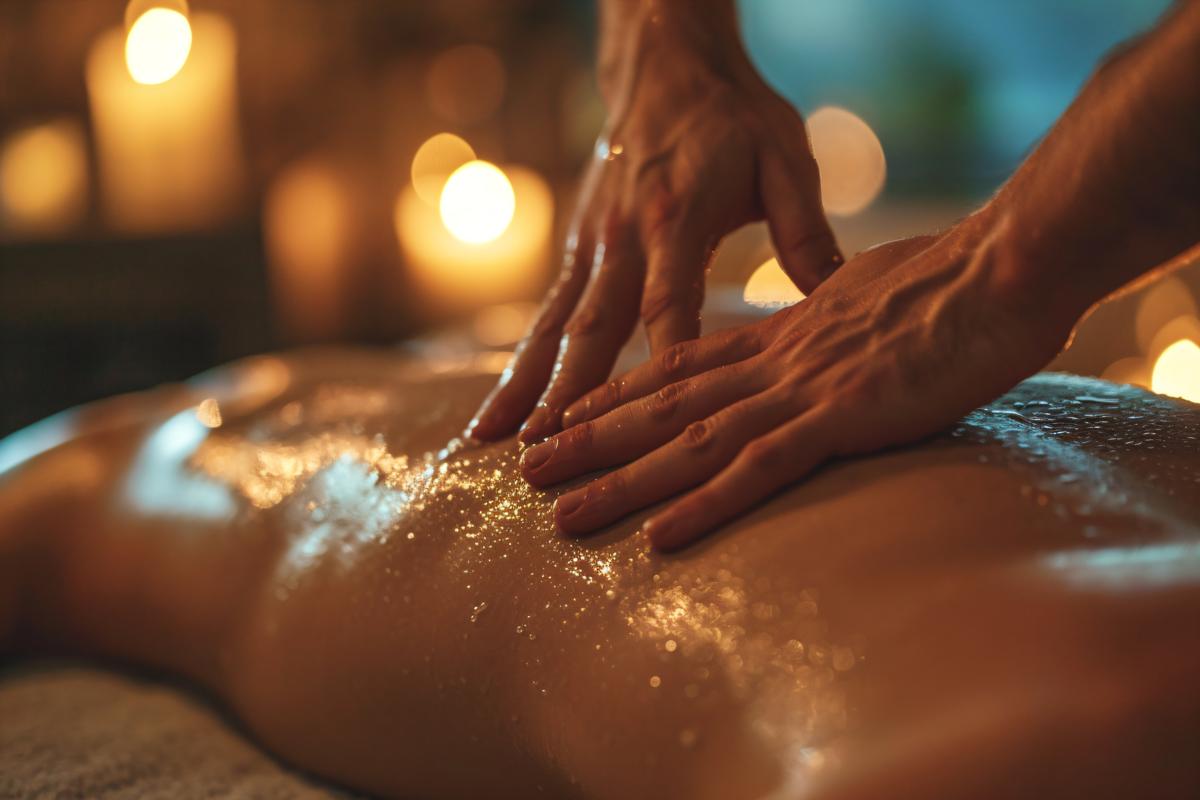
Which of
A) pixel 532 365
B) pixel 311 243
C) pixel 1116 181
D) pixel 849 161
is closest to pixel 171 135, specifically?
pixel 311 243

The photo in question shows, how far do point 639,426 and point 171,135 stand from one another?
3.50 metres

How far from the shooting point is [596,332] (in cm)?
81

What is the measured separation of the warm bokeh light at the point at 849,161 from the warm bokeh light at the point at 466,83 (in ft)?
4.28

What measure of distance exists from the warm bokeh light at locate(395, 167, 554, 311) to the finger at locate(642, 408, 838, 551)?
301 centimetres

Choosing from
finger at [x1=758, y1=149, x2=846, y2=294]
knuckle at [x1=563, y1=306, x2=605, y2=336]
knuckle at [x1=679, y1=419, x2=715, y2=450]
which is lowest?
knuckle at [x1=679, y1=419, x2=715, y2=450]

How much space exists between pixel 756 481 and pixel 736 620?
0.09m

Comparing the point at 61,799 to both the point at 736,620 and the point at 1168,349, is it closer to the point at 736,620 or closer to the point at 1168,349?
the point at 736,620

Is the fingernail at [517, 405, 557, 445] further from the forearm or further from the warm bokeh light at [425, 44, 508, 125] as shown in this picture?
the warm bokeh light at [425, 44, 508, 125]

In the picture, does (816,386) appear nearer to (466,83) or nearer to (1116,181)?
(1116,181)

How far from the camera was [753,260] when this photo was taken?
2984 millimetres

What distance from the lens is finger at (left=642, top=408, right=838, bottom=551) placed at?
59 cm

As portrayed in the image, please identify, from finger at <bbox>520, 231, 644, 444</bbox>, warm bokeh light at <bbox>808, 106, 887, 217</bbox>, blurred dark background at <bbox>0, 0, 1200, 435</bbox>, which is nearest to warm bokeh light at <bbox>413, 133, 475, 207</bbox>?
blurred dark background at <bbox>0, 0, 1200, 435</bbox>

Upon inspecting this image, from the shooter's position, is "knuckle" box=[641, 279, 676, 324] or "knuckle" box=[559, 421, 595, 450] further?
"knuckle" box=[641, 279, 676, 324]

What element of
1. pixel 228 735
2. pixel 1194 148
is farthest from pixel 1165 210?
pixel 228 735
